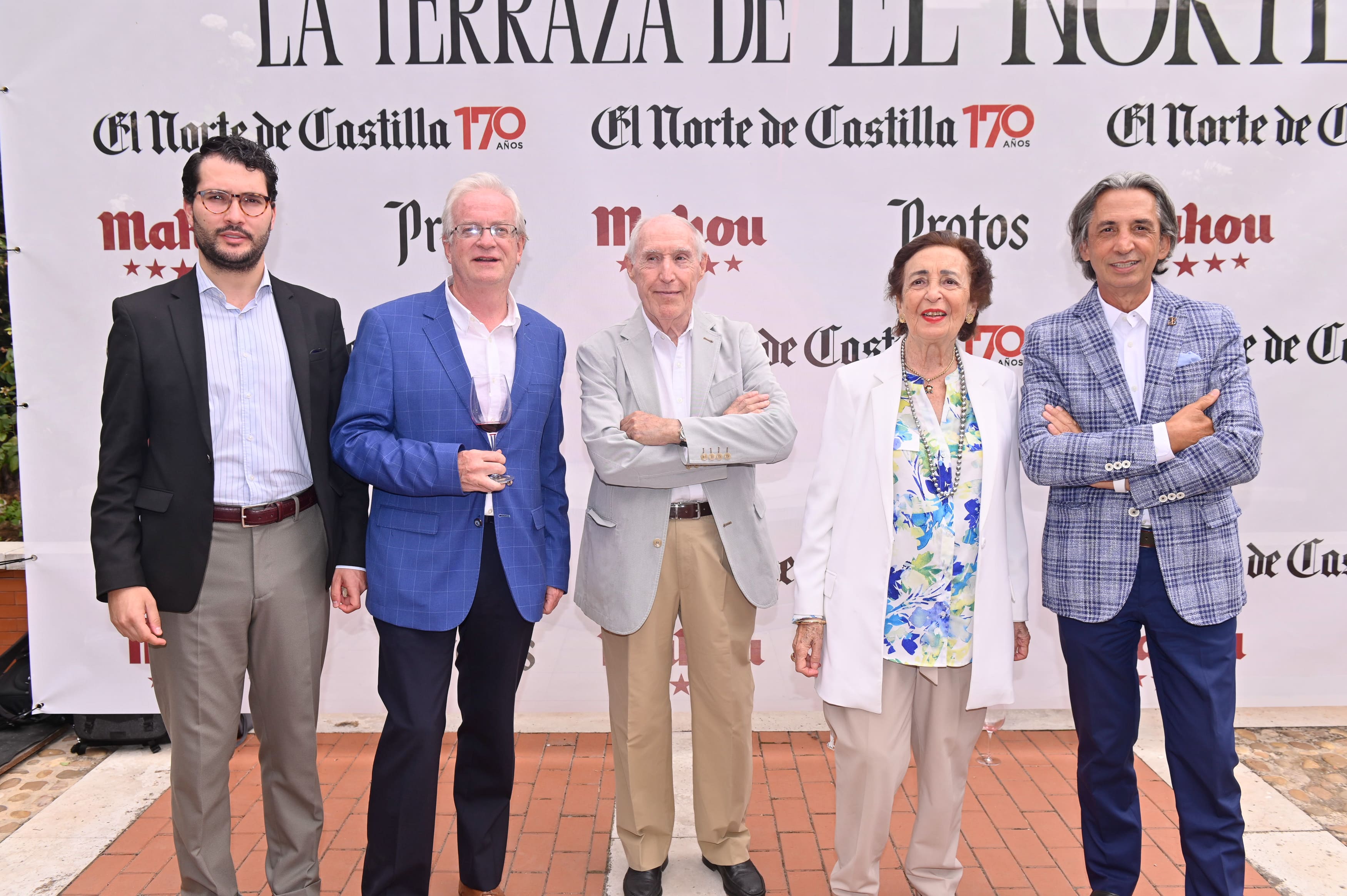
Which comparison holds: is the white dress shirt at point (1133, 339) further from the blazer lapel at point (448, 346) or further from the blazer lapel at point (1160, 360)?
the blazer lapel at point (448, 346)

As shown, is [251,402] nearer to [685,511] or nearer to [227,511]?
[227,511]

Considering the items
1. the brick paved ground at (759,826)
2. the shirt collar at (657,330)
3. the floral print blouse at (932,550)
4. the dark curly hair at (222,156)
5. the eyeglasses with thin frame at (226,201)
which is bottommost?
the brick paved ground at (759,826)

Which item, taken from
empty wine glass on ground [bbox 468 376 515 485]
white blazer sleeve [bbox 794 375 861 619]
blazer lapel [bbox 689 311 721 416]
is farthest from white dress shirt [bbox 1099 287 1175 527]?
empty wine glass on ground [bbox 468 376 515 485]

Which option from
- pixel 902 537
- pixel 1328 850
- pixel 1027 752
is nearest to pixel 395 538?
pixel 902 537

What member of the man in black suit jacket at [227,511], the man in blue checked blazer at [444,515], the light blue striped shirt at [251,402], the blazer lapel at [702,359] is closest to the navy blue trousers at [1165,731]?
the blazer lapel at [702,359]

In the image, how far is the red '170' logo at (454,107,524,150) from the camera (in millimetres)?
3936

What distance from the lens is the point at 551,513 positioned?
297cm

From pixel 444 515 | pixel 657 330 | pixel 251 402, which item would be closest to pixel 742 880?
pixel 444 515

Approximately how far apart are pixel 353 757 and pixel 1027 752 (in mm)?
3033

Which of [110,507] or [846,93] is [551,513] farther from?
[846,93]

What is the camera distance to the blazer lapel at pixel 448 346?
2697 mm

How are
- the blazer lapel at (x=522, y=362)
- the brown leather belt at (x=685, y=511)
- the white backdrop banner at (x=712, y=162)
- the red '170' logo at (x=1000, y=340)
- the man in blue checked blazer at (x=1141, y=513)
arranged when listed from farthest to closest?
the red '170' logo at (x=1000, y=340) → the white backdrop banner at (x=712, y=162) → the brown leather belt at (x=685, y=511) → the blazer lapel at (x=522, y=362) → the man in blue checked blazer at (x=1141, y=513)

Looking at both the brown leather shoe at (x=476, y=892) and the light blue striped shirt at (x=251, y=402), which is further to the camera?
the brown leather shoe at (x=476, y=892)

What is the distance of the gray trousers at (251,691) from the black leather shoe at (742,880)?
51.4 inches
